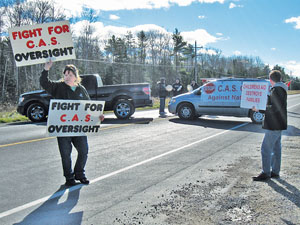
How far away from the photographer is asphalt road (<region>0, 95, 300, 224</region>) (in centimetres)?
352

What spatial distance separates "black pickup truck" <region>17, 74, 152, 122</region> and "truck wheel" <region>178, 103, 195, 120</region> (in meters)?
1.66

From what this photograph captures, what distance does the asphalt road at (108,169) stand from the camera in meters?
3.52

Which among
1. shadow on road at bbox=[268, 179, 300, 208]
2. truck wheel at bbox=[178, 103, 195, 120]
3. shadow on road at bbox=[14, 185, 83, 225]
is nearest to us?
shadow on road at bbox=[14, 185, 83, 225]

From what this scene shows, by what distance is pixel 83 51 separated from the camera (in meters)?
54.5

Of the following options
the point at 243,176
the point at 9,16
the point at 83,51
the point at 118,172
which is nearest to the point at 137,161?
the point at 118,172

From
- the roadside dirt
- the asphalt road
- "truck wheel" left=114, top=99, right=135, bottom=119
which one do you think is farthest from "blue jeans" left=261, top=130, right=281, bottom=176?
"truck wheel" left=114, top=99, right=135, bottom=119

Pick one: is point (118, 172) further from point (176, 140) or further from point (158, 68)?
point (158, 68)

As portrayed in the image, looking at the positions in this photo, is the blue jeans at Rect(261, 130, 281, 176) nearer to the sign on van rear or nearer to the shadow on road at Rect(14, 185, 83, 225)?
the shadow on road at Rect(14, 185, 83, 225)

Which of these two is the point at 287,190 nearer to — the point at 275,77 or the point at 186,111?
the point at 275,77

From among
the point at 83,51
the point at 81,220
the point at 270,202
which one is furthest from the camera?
the point at 83,51

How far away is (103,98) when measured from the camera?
12.9 metres

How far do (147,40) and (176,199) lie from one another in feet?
242

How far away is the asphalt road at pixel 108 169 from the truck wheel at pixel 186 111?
319 centimetres

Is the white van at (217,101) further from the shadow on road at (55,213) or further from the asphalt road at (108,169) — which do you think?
the shadow on road at (55,213)
